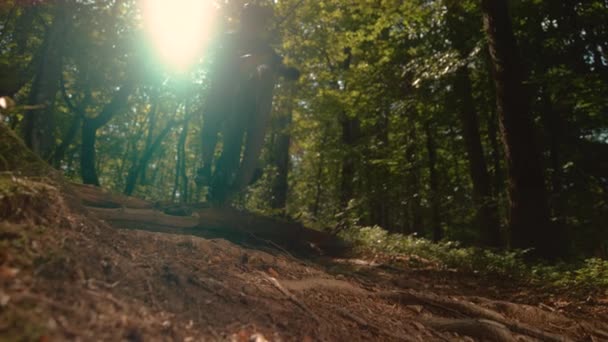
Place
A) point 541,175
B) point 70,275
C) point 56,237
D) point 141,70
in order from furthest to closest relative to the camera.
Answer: point 141,70 < point 541,175 < point 56,237 < point 70,275

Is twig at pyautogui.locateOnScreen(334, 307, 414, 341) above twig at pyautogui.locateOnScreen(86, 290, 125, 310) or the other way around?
the other way around

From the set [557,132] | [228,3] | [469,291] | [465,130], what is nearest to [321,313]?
[469,291]

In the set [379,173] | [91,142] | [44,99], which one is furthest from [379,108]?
[44,99]

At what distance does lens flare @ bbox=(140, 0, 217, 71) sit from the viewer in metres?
8.05

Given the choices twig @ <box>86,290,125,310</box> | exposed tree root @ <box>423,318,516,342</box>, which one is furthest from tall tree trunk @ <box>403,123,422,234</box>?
twig @ <box>86,290,125,310</box>

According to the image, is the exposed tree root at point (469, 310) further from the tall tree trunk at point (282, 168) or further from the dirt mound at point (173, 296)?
the tall tree trunk at point (282, 168)

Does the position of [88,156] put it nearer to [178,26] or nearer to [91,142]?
[91,142]

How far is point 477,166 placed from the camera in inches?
460

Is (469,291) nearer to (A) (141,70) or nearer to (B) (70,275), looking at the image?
(B) (70,275)

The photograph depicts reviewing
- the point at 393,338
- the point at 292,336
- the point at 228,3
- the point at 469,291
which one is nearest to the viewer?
the point at 292,336

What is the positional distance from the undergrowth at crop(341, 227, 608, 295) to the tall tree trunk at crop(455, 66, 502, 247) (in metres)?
3.17

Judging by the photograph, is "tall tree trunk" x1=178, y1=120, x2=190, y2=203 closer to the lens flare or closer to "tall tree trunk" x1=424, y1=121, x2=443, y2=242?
the lens flare

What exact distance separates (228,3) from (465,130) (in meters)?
8.09

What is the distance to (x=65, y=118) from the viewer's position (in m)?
19.7
